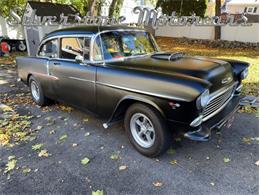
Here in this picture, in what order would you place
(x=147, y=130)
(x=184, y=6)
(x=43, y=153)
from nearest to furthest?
(x=147, y=130) < (x=43, y=153) < (x=184, y=6)

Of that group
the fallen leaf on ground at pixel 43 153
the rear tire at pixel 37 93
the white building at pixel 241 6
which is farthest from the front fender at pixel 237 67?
the white building at pixel 241 6

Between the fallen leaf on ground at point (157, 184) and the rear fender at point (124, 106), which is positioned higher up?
the rear fender at point (124, 106)

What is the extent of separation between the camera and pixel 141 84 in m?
3.33

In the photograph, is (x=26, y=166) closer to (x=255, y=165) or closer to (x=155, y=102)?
(x=155, y=102)

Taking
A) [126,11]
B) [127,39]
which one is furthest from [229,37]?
[126,11]

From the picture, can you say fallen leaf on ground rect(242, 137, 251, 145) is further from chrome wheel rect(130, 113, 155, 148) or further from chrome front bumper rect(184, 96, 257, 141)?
chrome wheel rect(130, 113, 155, 148)

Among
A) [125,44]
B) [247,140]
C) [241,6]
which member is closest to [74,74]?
[125,44]

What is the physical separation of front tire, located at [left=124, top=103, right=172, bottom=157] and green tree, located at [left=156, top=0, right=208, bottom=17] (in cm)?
1880

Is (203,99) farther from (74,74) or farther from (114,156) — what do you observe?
(74,74)

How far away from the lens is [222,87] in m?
3.52

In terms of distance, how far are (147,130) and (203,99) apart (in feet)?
3.26

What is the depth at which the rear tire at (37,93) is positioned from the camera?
5.75 meters

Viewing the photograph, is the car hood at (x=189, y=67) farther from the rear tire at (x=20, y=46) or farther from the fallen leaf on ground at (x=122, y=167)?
the rear tire at (x=20, y=46)

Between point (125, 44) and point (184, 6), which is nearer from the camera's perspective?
point (125, 44)
